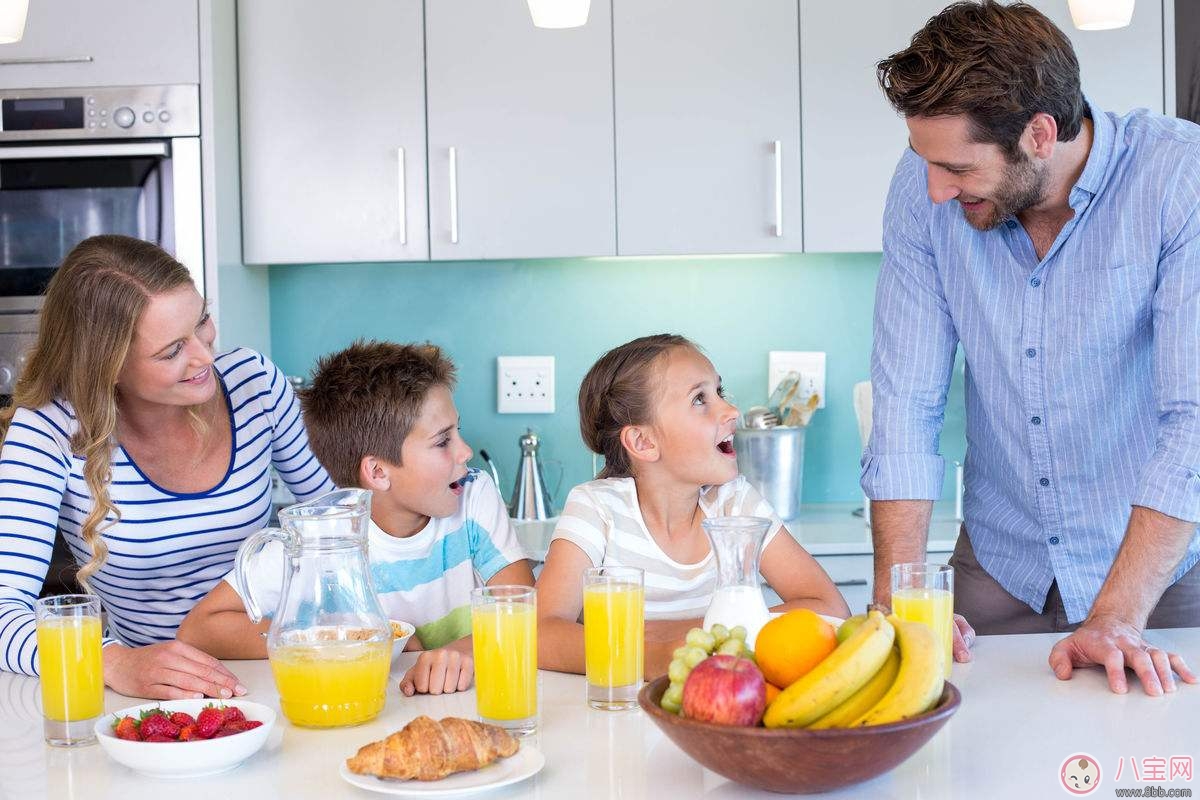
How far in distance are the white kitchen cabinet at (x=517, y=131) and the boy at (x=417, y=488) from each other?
3.43 ft

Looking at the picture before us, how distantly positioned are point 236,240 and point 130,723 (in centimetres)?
194

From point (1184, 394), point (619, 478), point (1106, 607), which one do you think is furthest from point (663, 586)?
point (1184, 394)

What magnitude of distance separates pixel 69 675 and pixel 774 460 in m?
A: 1.96

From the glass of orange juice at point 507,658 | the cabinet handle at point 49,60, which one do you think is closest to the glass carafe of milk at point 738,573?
the glass of orange juice at point 507,658

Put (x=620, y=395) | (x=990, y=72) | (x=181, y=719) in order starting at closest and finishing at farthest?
(x=181, y=719)
(x=990, y=72)
(x=620, y=395)

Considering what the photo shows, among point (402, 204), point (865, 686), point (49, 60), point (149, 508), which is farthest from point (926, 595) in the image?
point (49, 60)

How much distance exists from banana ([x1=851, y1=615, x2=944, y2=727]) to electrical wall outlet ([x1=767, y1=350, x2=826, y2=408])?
224 centimetres

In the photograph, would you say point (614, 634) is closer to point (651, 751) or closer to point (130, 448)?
point (651, 751)

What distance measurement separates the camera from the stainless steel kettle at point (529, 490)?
3.04 m

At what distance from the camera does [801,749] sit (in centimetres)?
98

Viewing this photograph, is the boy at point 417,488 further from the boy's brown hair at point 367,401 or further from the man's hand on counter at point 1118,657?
the man's hand on counter at point 1118,657

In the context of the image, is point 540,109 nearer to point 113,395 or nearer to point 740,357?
point 740,357

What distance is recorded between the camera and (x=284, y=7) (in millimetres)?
2934

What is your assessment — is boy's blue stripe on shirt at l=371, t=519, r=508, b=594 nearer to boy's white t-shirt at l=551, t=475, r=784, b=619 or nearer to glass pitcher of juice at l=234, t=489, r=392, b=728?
boy's white t-shirt at l=551, t=475, r=784, b=619
